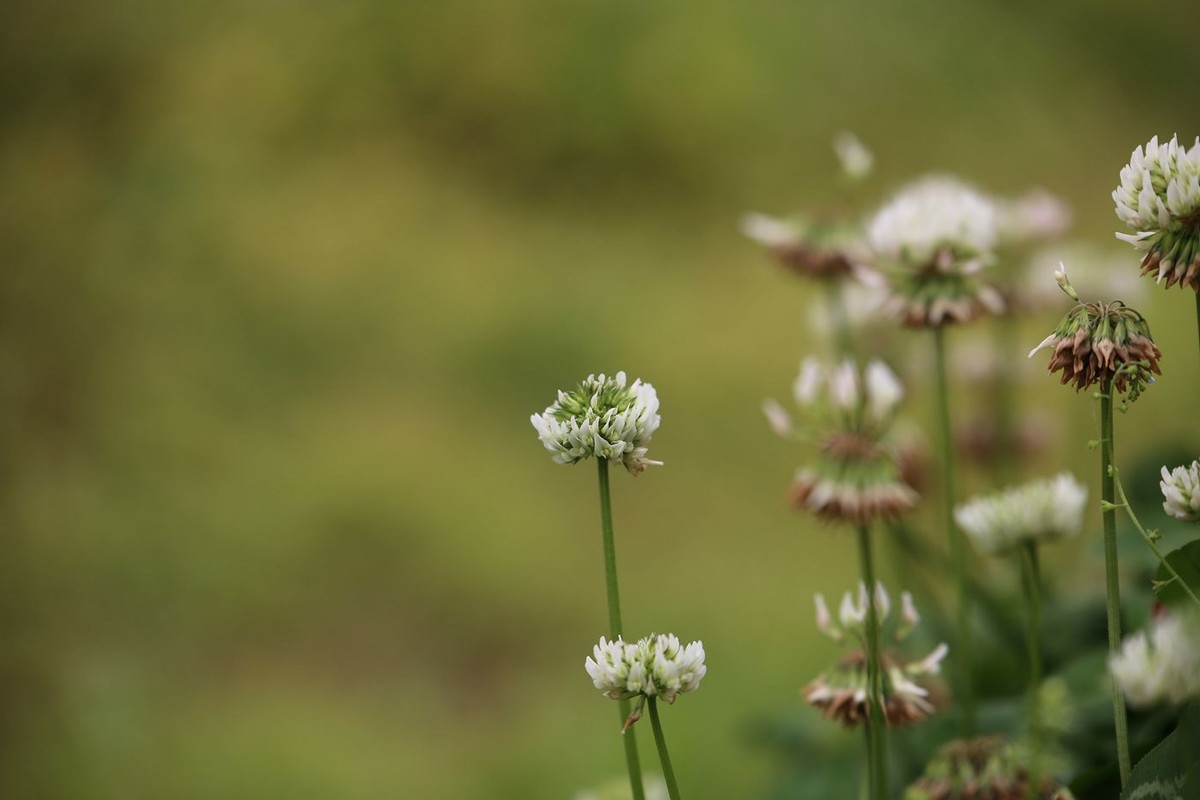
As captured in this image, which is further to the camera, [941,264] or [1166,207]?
[941,264]

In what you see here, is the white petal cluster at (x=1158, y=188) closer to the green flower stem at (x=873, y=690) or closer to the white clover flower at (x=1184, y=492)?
the white clover flower at (x=1184, y=492)

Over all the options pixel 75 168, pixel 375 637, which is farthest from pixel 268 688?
pixel 75 168

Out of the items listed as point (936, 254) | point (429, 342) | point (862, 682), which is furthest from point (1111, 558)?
point (429, 342)

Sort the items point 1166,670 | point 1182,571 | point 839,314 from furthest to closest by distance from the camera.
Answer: point 839,314 < point 1182,571 < point 1166,670

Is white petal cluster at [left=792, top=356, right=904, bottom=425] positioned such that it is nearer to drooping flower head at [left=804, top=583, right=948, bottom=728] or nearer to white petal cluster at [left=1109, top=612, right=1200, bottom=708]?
drooping flower head at [left=804, top=583, right=948, bottom=728]

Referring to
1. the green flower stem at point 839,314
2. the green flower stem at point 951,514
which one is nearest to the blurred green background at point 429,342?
the green flower stem at point 839,314

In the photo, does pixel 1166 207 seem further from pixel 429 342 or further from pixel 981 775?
pixel 429 342

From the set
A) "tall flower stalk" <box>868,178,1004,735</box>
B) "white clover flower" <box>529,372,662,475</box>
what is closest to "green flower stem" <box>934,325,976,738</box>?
"tall flower stalk" <box>868,178,1004,735</box>
